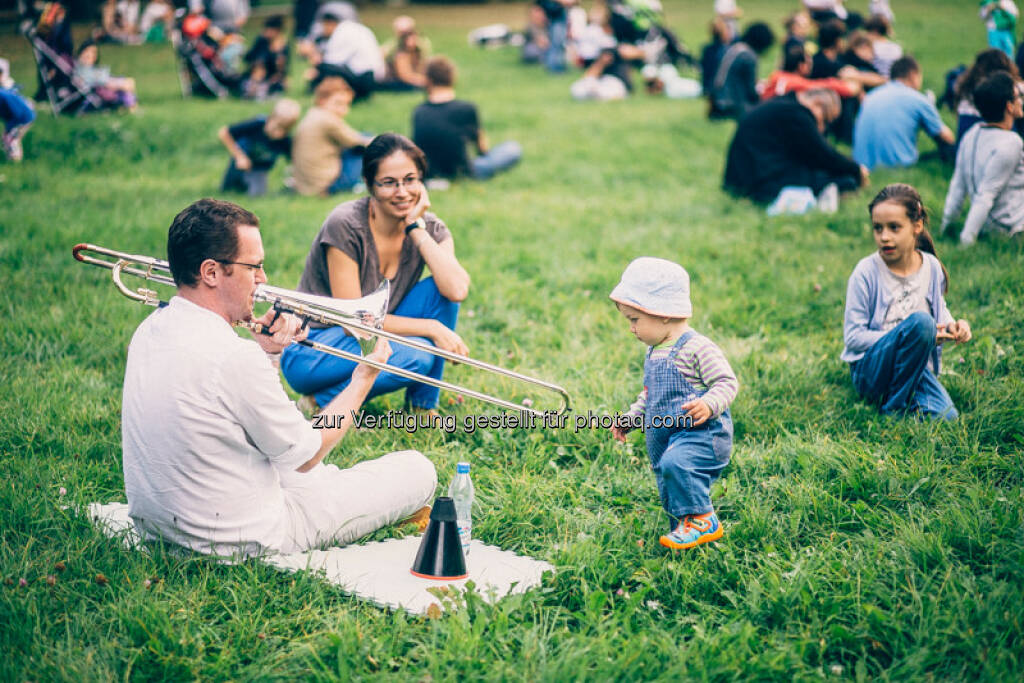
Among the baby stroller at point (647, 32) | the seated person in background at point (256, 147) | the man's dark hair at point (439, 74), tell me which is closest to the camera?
the seated person in background at point (256, 147)

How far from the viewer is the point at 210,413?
3.06m

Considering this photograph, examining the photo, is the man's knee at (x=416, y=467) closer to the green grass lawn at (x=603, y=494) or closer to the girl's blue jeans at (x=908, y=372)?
the green grass lawn at (x=603, y=494)

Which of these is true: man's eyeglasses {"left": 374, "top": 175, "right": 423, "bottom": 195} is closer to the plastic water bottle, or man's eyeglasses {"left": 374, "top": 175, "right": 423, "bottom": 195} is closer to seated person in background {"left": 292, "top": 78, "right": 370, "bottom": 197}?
the plastic water bottle

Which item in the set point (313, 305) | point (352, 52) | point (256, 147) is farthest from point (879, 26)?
point (313, 305)

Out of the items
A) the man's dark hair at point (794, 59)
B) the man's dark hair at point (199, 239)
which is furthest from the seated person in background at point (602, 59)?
the man's dark hair at point (199, 239)

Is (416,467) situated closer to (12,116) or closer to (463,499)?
(463,499)

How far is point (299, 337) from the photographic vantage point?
3602 mm

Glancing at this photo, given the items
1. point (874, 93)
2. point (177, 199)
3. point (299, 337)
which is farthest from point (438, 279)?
point (874, 93)

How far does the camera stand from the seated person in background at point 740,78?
1262 cm

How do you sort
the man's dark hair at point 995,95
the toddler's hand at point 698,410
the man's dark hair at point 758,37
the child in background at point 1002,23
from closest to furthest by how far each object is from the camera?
the toddler's hand at point 698,410
the man's dark hair at point 995,95
the child in background at point 1002,23
the man's dark hair at point 758,37

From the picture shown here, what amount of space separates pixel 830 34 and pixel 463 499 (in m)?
10.0

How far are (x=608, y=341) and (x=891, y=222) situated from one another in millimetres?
1917

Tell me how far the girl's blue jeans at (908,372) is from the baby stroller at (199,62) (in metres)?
14.1

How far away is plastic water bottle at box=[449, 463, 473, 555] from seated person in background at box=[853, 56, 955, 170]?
24.8 ft
